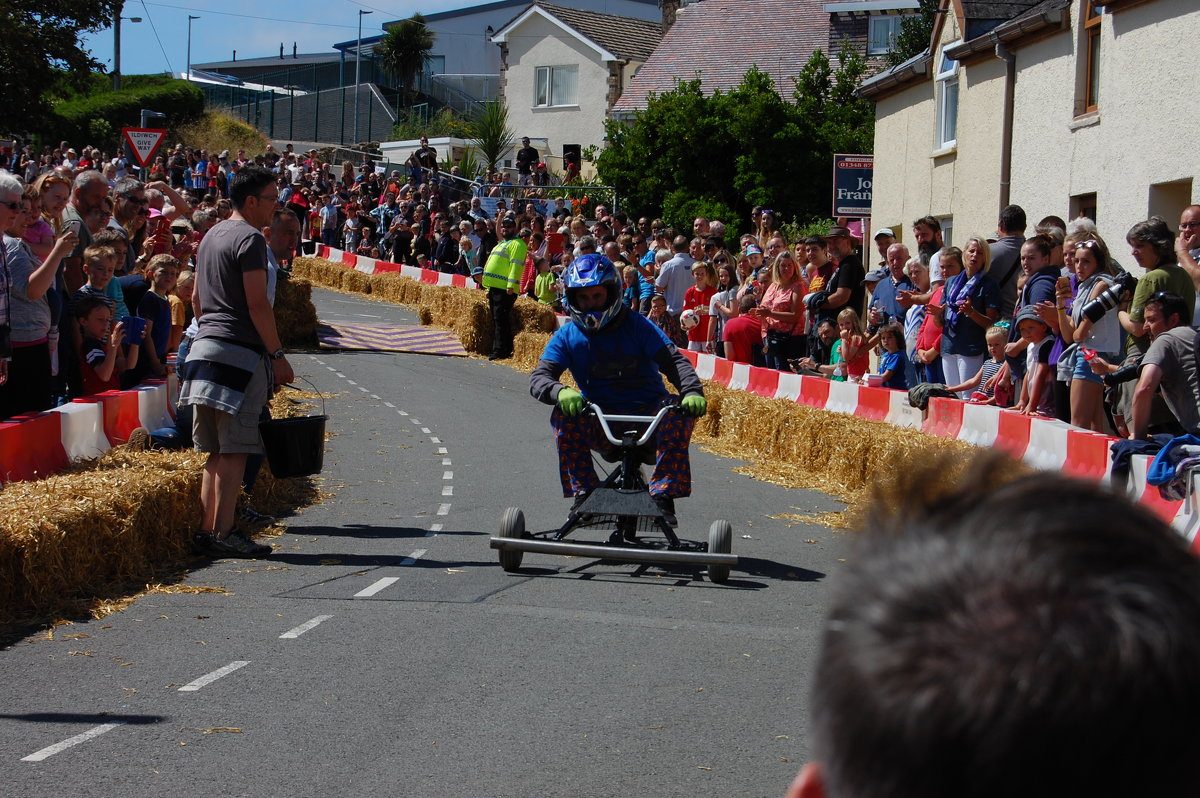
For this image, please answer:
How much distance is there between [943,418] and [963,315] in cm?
99

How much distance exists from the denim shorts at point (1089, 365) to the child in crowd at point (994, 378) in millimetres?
1703

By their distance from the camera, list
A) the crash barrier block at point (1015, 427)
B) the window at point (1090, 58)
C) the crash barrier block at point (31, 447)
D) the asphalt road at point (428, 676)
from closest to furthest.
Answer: the asphalt road at point (428, 676) → the crash barrier block at point (31, 447) → the crash barrier block at point (1015, 427) → the window at point (1090, 58)

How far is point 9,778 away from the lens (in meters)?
4.75

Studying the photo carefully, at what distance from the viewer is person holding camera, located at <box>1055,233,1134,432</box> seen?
409 inches

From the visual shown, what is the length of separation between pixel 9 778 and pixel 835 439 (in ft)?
32.1

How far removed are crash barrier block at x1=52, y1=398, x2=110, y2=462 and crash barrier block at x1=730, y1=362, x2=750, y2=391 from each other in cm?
870

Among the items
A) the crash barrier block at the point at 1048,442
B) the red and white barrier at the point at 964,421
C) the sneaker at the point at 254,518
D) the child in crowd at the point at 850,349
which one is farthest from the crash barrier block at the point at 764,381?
the sneaker at the point at 254,518

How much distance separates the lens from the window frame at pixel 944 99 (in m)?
25.5

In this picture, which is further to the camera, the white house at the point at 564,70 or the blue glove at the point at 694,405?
the white house at the point at 564,70

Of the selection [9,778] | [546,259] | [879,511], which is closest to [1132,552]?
[879,511]

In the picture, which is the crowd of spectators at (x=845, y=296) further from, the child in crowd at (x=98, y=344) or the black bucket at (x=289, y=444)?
the black bucket at (x=289, y=444)

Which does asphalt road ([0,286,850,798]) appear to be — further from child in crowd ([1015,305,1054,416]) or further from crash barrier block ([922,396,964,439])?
crash barrier block ([922,396,964,439])

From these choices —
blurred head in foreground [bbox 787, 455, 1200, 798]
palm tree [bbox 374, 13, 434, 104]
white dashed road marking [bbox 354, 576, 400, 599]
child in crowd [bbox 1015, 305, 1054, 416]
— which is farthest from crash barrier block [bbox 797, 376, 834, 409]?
palm tree [bbox 374, 13, 434, 104]

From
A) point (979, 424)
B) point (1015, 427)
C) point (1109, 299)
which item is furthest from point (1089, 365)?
point (979, 424)
